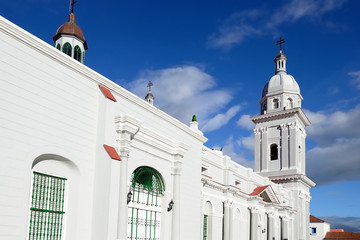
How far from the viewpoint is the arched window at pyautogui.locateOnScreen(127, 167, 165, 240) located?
17.0m

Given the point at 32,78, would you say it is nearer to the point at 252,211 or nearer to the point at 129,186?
the point at 129,186

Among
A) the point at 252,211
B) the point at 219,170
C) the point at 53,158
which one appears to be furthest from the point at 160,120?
the point at 252,211

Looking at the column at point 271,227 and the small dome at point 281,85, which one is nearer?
the column at point 271,227

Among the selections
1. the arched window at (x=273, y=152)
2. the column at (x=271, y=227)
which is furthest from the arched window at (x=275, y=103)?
the column at (x=271, y=227)

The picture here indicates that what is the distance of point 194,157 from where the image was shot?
21.0m

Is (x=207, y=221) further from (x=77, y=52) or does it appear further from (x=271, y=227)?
(x=77, y=52)

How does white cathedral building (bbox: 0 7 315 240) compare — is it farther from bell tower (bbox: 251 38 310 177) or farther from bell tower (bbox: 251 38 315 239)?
bell tower (bbox: 251 38 310 177)

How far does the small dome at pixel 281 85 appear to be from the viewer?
152ft

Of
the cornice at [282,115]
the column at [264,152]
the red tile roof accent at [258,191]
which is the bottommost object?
the red tile roof accent at [258,191]

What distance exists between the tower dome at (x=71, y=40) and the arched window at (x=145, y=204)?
29.0 feet

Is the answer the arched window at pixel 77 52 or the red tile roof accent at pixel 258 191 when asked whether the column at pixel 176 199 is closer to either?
the arched window at pixel 77 52

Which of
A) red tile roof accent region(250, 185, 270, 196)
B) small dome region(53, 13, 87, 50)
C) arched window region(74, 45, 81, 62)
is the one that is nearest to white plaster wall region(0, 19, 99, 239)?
arched window region(74, 45, 81, 62)

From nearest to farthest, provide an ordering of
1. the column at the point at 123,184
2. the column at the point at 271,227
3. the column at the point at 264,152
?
the column at the point at 123,184 → the column at the point at 271,227 → the column at the point at 264,152

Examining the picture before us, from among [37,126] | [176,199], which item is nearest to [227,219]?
[176,199]
